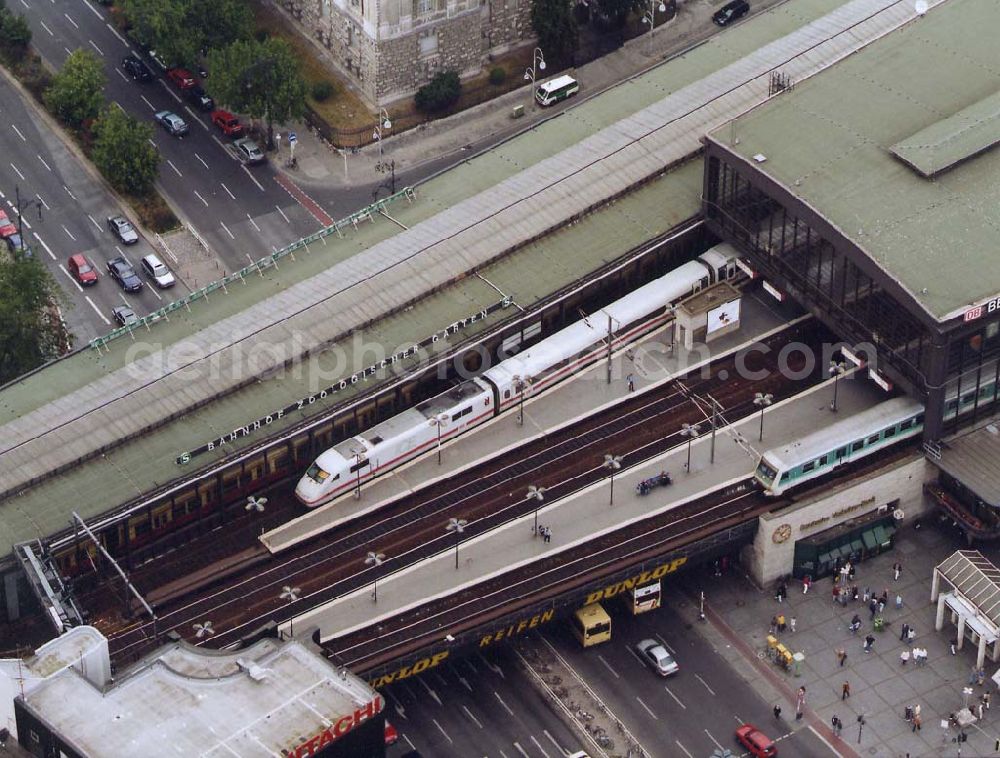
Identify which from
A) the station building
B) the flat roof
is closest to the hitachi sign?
the station building

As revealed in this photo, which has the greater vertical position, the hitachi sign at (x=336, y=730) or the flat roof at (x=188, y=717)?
the flat roof at (x=188, y=717)

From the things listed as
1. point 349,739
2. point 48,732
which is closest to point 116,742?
point 48,732

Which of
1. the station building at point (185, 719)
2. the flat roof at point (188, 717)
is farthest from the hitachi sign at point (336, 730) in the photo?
the flat roof at point (188, 717)

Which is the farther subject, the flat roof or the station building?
the station building

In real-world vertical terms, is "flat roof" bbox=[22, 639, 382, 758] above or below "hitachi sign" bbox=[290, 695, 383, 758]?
above

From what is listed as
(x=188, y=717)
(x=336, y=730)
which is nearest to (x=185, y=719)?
(x=188, y=717)

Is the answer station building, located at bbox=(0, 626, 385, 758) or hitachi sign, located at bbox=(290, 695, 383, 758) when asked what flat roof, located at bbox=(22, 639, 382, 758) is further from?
hitachi sign, located at bbox=(290, 695, 383, 758)

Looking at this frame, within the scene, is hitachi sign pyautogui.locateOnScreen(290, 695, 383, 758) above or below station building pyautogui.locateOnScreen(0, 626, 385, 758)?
below

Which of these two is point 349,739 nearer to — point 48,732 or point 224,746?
point 224,746

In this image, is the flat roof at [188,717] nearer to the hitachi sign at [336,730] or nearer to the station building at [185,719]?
the station building at [185,719]
